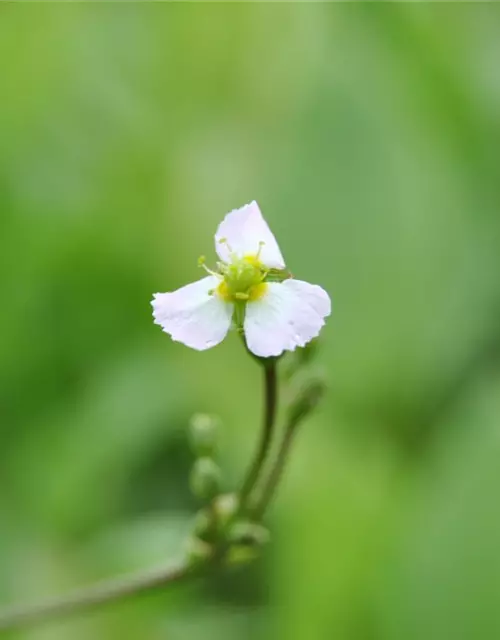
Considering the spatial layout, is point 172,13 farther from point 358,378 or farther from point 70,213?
point 358,378

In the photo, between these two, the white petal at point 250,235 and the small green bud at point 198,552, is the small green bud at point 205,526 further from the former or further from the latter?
the white petal at point 250,235

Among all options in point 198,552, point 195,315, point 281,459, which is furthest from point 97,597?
point 195,315

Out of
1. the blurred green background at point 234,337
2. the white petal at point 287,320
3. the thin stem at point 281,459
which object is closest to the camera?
the white petal at point 287,320

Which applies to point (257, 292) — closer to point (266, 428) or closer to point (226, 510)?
point (266, 428)

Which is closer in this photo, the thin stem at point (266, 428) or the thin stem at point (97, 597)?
the thin stem at point (266, 428)

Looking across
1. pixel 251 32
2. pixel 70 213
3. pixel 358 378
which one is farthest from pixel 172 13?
pixel 358 378

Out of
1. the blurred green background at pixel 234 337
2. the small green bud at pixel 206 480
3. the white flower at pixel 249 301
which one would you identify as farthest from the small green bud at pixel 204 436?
the blurred green background at pixel 234 337
